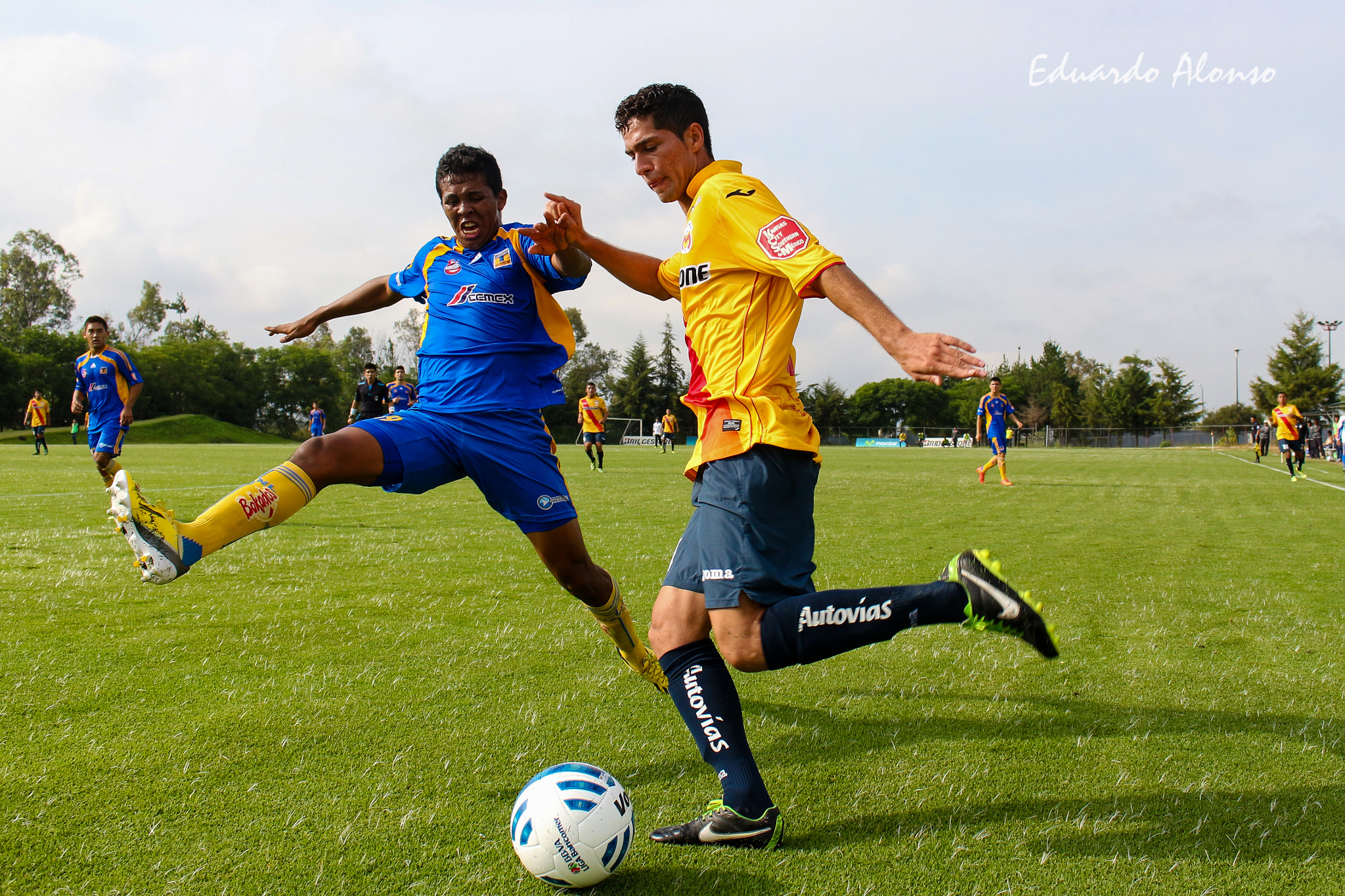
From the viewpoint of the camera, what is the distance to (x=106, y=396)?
13.4 m

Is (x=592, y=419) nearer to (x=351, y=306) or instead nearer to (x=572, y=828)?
(x=351, y=306)

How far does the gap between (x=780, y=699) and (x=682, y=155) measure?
2390 millimetres

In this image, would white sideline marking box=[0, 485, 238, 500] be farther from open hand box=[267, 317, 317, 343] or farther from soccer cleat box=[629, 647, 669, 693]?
soccer cleat box=[629, 647, 669, 693]

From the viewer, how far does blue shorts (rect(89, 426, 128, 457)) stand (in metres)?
13.2

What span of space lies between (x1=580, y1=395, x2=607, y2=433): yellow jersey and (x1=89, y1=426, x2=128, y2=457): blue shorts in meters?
13.6

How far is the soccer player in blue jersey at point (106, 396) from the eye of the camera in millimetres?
13273

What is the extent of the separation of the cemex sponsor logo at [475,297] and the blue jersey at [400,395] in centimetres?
1982

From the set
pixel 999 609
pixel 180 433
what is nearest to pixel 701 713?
pixel 999 609

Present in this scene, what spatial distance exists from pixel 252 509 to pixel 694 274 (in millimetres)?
1735

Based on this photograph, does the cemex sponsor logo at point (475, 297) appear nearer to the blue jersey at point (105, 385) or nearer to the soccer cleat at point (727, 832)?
the soccer cleat at point (727, 832)

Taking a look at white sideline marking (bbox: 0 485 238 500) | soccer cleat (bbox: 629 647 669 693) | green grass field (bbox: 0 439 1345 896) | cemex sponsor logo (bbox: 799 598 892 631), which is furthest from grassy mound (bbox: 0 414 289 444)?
cemex sponsor logo (bbox: 799 598 892 631)

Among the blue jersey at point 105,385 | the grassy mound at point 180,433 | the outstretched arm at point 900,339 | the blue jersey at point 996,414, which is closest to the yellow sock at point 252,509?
the outstretched arm at point 900,339

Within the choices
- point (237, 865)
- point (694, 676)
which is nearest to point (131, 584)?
point (237, 865)

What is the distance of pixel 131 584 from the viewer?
20.1ft
